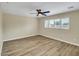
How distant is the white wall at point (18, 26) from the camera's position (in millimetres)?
5012

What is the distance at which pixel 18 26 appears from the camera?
228 inches

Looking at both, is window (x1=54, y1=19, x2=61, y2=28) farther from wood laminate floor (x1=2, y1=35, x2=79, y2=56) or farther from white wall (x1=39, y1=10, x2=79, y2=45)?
wood laminate floor (x1=2, y1=35, x2=79, y2=56)

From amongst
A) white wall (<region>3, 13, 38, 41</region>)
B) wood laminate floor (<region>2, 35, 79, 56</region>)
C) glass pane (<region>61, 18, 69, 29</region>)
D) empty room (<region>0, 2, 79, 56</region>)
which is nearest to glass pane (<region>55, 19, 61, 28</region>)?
empty room (<region>0, 2, 79, 56</region>)

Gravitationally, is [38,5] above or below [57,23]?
above

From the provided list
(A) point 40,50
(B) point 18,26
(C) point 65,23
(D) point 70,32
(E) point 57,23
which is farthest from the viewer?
(B) point 18,26

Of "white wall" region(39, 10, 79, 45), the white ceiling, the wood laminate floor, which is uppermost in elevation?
the white ceiling

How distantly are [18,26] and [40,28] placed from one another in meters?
2.03

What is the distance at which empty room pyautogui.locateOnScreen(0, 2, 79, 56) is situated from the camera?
11.2 feet

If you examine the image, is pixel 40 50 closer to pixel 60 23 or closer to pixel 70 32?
pixel 70 32

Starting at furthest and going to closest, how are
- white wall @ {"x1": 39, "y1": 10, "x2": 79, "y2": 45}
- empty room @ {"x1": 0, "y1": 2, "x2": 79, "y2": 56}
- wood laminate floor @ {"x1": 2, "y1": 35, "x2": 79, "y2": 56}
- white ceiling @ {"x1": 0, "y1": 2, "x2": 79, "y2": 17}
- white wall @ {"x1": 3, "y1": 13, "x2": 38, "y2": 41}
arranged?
white wall @ {"x1": 3, "y1": 13, "x2": 38, "y2": 41} → white wall @ {"x1": 39, "y1": 10, "x2": 79, "y2": 45} → empty room @ {"x1": 0, "y1": 2, "x2": 79, "y2": 56} → wood laminate floor @ {"x1": 2, "y1": 35, "x2": 79, "y2": 56} → white ceiling @ {"x1": 0, "y1": 2, "x2": 79, "y2": 17}

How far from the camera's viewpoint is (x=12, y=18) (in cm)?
536

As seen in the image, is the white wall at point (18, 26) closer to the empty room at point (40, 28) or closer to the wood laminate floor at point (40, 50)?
the empty room at point (40, 28)

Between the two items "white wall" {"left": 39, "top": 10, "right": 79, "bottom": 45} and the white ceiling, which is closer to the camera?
the white ceiling

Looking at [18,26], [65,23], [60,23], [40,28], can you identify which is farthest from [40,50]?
[40,28]
